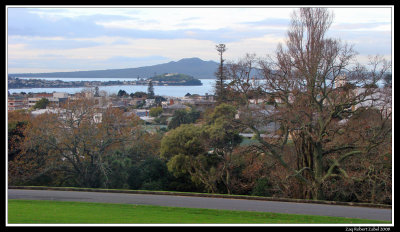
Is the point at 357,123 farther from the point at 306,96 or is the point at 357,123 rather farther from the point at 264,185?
the point at 264,185

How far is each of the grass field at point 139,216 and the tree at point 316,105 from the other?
17.7 ft

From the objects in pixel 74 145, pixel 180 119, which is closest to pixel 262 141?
pixel 74 145

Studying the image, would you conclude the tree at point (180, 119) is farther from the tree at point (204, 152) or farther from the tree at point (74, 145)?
the tree at point (204, 152)

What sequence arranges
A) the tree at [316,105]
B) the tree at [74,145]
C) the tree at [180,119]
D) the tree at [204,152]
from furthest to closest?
the tree at [180,119] < the tree at [74,145] < the tree at [204,152] < the tree at [316,105]

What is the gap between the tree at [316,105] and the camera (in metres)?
17.9

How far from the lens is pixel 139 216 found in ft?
39.8

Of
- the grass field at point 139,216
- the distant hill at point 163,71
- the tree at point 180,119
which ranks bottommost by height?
the grass field at point 139,216

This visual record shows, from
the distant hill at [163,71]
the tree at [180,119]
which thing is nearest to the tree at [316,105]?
the tree at [180,119]

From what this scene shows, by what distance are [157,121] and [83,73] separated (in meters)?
40.9

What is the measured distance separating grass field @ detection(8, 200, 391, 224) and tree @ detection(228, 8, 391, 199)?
5.39m

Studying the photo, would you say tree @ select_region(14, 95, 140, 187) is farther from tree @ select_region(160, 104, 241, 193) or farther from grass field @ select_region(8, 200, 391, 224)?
grass field @ select_region(8, 200, 391, 224)

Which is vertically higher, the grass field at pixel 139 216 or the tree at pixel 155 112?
the tree at pixel 155 112

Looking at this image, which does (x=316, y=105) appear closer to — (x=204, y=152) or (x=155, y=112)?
(x=204, y=152)

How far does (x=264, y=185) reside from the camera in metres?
21.0
